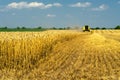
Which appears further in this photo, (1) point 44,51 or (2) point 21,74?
(1) point 44,51

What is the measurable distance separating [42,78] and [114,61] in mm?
6123

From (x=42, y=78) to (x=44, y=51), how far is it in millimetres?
5832

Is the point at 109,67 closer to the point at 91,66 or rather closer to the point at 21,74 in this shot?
the point at 91,66

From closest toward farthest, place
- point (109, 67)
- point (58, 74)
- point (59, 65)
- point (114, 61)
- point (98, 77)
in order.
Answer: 1. point (98, 77)
2. point (58, 74)
3. point (109, 67)
4. point (59, 65)
5. point (114, 61)

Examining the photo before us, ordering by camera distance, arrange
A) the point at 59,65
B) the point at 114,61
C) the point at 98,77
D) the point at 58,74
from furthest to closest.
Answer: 1. the point at 114,61
2. the point at 59,65
3. the point at 58,74
4. the point at 98,77

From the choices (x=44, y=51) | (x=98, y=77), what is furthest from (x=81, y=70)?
(x=44, y=51)

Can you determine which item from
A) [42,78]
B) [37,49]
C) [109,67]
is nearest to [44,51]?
[37,49]

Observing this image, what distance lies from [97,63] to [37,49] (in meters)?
3.07

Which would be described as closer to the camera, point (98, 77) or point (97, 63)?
point (98, 77)

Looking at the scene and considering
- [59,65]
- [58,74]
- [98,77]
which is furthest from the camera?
[59,65]

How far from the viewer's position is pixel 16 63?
1600cm

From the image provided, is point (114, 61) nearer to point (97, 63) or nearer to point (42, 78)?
point (97, 63)

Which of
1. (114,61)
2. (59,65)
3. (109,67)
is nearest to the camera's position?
(109,67)

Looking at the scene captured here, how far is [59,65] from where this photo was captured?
17922 millimetres
